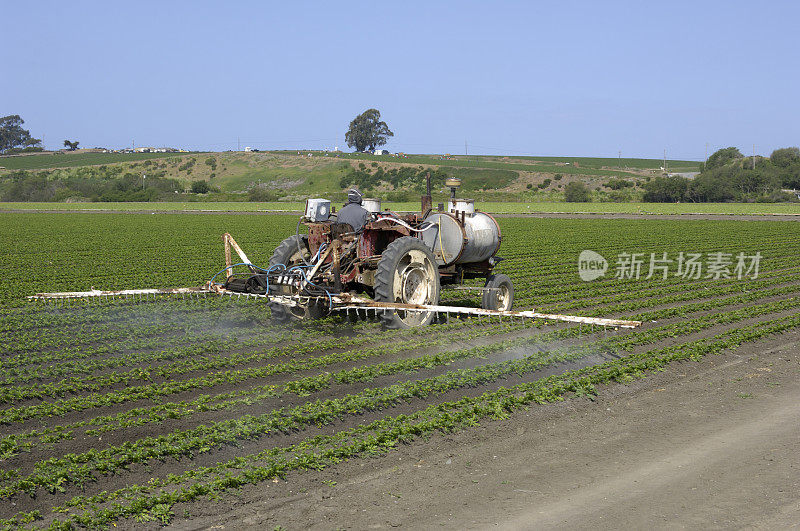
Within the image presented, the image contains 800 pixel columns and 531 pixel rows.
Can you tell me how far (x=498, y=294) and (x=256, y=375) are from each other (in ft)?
18.4

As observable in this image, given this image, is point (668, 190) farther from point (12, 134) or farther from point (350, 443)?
point (12, 134)

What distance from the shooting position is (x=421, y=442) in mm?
6852

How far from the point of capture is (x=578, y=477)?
20.2 ft

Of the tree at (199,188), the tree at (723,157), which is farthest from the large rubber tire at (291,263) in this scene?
the tree at (723,157)

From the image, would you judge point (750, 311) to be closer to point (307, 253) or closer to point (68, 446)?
point (307, 253)

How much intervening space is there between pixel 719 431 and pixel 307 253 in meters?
6.75

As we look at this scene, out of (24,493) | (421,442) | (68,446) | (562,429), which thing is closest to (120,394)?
(68,446)

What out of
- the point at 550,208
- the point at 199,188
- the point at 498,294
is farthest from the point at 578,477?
the point at 199,188

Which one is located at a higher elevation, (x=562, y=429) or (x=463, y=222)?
(x=463, y=222)

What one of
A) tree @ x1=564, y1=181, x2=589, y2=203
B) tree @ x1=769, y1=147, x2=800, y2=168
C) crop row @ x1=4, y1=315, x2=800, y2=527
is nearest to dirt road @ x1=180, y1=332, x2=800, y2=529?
crop row @ x1=4, y1=315, x2=800, y2=527

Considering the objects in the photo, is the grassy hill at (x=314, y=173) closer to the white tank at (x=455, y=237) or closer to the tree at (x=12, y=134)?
the tree at (x=12, y=134)

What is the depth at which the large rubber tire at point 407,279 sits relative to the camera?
1098 centimetres

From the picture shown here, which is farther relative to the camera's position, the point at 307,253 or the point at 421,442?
the point at 307,253

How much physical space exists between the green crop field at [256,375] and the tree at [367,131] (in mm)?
117386
